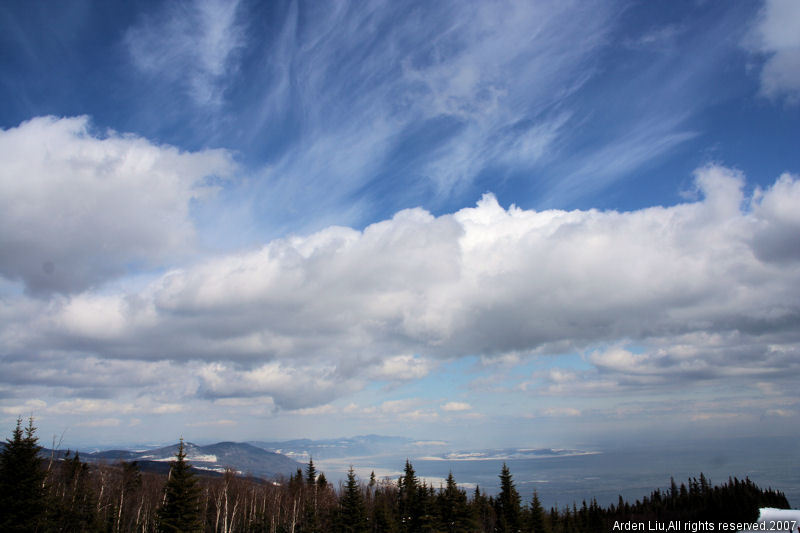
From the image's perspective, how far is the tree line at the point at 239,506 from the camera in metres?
34.1

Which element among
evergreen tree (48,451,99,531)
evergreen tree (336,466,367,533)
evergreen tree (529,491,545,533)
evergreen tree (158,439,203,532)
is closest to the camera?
evergreen tree (158,439,203,532)

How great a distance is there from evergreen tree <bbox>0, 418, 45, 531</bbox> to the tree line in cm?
6

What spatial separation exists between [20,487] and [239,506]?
2541 inches

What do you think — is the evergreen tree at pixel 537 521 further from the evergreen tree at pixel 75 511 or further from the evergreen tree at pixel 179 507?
the evergreen tree at pixel 75 511

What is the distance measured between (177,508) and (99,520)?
627 inches

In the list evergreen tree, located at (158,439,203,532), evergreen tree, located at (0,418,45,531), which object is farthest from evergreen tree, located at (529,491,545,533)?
evergreen tree, located at (0,418,45,531)

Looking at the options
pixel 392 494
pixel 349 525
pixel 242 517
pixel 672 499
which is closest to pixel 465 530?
pixel 349 525

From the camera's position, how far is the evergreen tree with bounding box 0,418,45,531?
3173 cm

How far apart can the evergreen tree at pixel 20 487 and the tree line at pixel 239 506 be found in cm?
6

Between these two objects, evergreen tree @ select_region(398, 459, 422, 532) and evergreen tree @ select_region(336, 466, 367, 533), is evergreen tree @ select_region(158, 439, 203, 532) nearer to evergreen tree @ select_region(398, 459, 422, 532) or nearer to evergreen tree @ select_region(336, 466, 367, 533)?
evergreen tree @ select_region(336, 466, 367, 533)

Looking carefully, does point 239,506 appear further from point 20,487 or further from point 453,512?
point 20,487

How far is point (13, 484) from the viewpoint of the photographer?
32906 millimetres

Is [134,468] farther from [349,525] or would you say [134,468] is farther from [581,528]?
[581,528]

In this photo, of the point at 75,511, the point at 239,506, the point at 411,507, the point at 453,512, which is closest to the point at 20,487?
the point at 75,511
